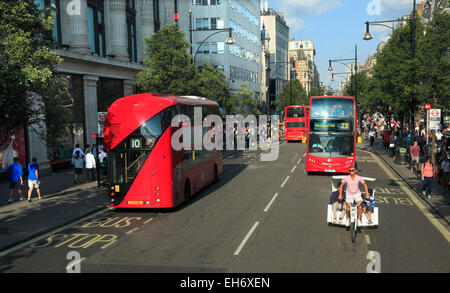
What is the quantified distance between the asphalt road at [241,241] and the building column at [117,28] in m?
18.8

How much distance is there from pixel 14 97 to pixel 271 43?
9784cm

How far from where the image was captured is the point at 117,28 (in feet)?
104

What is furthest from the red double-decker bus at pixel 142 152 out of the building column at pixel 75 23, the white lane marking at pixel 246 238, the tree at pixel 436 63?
the tree at pixel 436 63

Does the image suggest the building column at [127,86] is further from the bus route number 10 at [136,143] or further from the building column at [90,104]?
the bus route number 10 at [136,143]

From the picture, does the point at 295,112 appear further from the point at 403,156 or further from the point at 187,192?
the point at 187,192

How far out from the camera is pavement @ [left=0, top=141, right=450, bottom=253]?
12323 millimetres

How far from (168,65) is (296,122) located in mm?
22009

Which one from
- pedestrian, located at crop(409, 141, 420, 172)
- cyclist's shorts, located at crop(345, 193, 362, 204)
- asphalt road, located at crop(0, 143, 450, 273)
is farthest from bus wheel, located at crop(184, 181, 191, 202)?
pedestrian, located at crop(409, 141, 420, 172)

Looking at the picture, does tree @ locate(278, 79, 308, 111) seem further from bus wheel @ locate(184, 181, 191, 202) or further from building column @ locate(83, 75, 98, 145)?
bus wheel @ locate(184, 181, 191, 202)

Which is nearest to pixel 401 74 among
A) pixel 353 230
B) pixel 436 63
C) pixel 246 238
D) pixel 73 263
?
pixel 436 63

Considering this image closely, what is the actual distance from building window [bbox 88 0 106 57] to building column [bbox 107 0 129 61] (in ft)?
2.13

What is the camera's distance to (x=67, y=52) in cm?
2502
